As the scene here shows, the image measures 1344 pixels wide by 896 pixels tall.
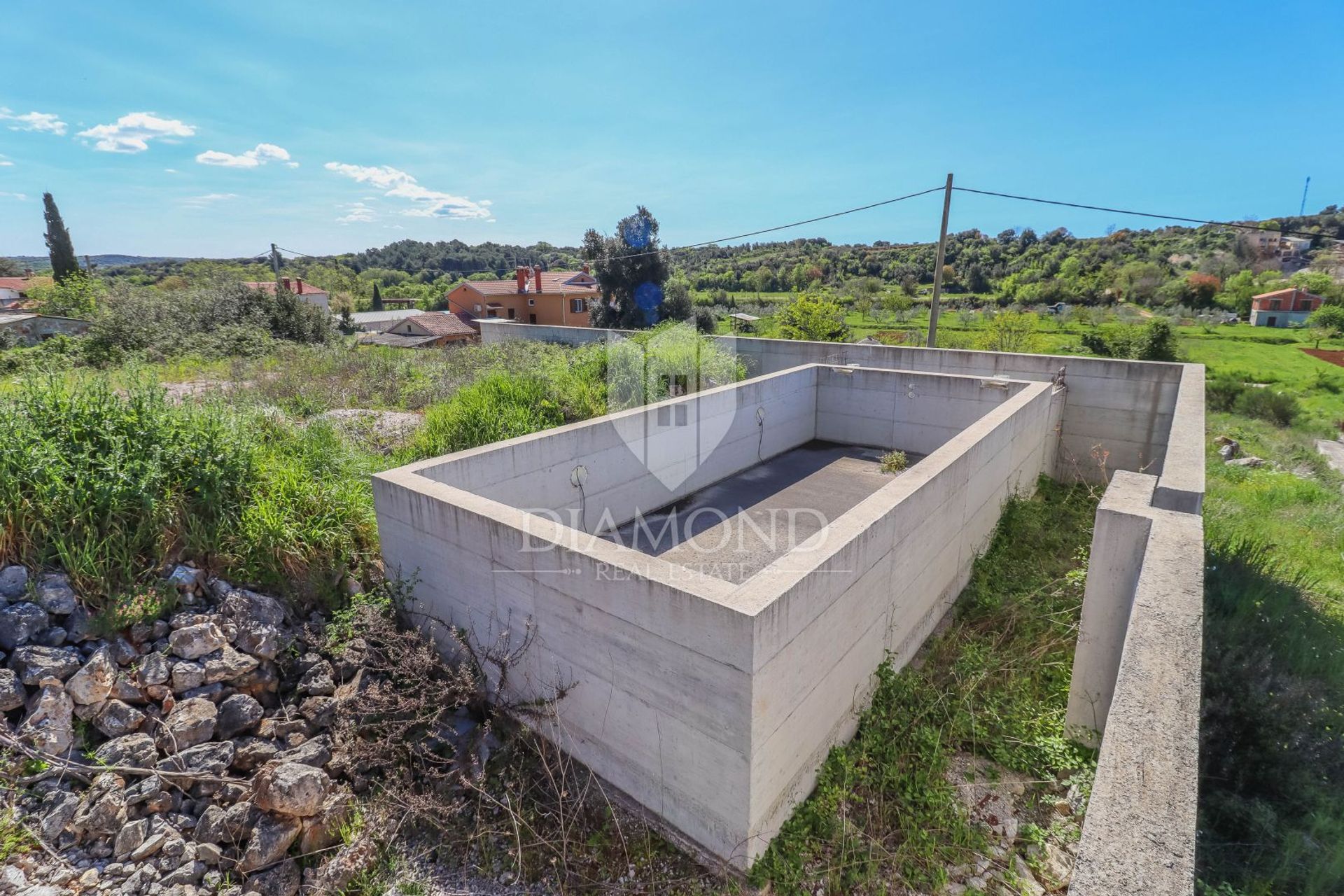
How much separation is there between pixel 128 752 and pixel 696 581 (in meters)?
3.25

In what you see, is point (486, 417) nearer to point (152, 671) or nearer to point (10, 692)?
point (152, 671)

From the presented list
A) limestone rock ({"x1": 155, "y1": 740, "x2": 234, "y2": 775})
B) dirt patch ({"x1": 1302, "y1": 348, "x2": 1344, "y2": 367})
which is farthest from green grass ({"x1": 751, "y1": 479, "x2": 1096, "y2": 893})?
dirt patch ({"x1": 1302, "y1": 348, "x2": 1344, "y2": 367})

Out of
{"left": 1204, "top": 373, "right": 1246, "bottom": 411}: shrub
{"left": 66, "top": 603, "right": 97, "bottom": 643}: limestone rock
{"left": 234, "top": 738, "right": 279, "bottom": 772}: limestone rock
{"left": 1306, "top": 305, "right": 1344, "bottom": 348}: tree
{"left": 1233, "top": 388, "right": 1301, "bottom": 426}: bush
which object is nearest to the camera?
{"left": 234, "top": 738, "right": 279, "bottom": 772}: limestone rock

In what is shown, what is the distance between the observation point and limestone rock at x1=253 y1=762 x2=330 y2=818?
3.11 meters

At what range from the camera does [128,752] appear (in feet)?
10.4

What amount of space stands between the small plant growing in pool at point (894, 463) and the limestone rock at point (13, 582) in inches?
306

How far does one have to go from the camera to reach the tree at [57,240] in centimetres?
3131

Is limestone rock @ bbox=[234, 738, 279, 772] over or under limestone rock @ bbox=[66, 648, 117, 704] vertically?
under

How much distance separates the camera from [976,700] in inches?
162

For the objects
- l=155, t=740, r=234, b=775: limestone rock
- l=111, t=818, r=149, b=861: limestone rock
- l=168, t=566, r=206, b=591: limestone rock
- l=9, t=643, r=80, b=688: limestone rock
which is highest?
l=168, t=566, r=206, b=591: limestone rock

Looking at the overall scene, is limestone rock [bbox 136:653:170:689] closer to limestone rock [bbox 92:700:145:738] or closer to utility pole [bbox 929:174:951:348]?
limestone rock [bbox 92:700:145:738]

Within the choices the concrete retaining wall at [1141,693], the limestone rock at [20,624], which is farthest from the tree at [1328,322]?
the limestone rock at [20,624]

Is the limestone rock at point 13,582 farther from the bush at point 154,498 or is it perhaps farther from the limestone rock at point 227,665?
the limestone rock at point 227,665

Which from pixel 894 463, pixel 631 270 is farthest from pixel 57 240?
pixel 894 463
